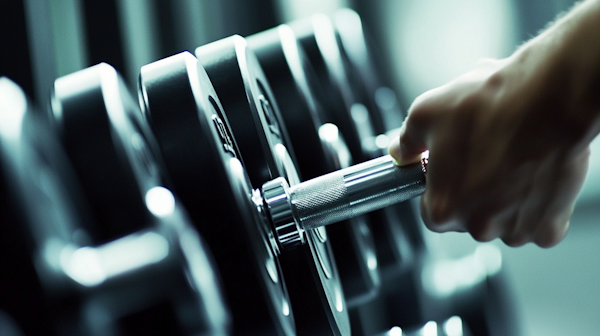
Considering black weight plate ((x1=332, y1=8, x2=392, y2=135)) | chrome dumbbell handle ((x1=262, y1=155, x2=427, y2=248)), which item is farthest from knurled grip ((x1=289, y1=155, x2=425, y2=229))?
Result: black weight plate ((x1=332, y1=8, x2=392, y2=135))

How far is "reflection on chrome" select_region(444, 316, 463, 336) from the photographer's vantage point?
2.41 feet

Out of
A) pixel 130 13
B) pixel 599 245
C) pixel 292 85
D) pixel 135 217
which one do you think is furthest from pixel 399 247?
pixel 599 245

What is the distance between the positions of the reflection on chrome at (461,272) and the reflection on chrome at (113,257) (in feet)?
1.78

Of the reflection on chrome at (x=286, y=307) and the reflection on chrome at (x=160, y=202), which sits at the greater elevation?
the reflection on chrome at (x=160, y=202)

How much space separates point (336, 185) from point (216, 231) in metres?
0.13

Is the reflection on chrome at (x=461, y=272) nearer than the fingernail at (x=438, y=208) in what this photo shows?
No

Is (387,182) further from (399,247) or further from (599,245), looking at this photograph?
(599,245)

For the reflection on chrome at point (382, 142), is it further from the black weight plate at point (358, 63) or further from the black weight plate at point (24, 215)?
the black weight plate at point (24, 215)

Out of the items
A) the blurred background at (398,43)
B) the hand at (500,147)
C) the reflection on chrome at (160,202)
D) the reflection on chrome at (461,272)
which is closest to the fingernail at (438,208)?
the hand at (500,147)

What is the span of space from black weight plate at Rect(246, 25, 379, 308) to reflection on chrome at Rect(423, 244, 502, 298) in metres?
0.26

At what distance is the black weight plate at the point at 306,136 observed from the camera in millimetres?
592

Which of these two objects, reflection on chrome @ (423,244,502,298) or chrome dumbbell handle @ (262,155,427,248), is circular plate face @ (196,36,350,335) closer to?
chrome dumbbell handle @ (262,155,427,248)

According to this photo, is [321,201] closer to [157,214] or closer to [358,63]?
[157,214]

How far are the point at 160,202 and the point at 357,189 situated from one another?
0.16 metres
